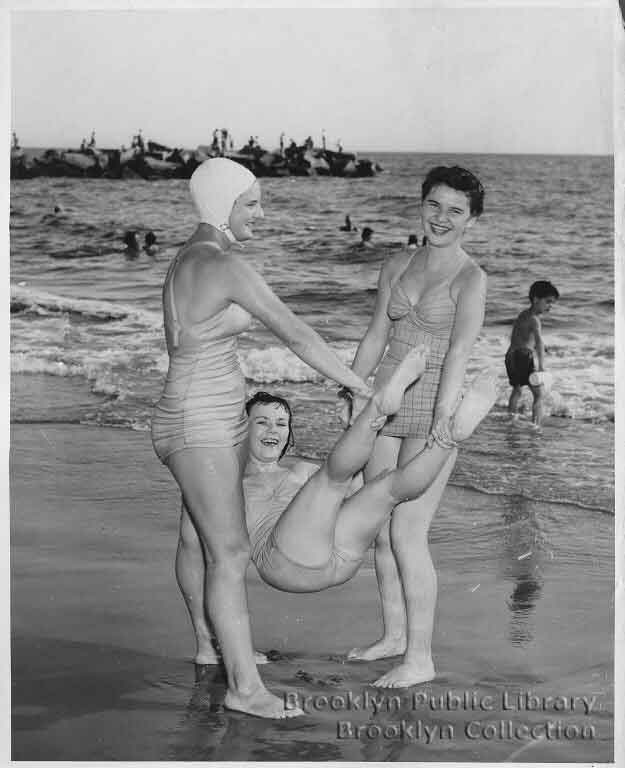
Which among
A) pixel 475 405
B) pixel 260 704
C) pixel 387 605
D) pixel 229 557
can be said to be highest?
pixel 475 405

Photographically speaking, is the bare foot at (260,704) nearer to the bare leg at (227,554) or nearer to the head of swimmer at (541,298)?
the bare leg at (227,554)

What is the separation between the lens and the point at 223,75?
244 inches

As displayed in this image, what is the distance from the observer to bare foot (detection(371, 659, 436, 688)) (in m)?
4.50

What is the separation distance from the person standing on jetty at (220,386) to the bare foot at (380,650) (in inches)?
18.8

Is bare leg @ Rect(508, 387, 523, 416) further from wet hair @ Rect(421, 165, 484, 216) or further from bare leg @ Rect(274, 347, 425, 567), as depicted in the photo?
bare leg @ Rect(274, 347, 425, 567)

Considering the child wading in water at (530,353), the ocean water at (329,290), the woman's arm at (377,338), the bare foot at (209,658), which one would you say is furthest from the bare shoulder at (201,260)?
the child wading in water at (530,353)

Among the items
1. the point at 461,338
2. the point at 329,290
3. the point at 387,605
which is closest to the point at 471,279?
the point at 461,338

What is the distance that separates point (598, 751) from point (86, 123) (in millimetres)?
3785

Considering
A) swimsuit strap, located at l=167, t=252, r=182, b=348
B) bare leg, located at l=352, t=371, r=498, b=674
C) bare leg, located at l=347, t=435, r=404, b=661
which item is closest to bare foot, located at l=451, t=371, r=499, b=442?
bare leg, located at l=352, t=371, r=498, b=674

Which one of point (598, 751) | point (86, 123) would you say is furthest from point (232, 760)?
point (86, 123)

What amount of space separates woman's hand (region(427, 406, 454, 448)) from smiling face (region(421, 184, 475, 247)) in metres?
0.59

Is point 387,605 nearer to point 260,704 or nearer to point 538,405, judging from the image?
point 260,704

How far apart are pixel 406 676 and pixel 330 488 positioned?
69cm

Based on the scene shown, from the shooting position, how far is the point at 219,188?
4.28m
